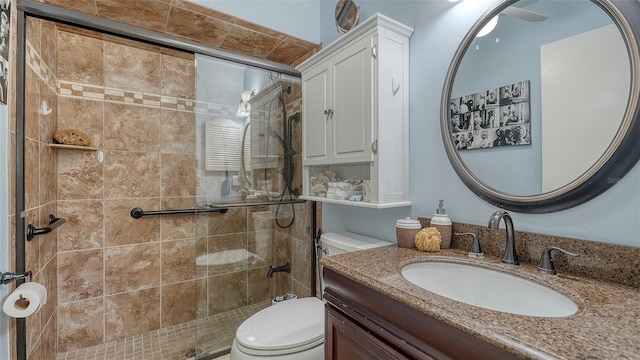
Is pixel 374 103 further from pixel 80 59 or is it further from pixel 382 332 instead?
pixel 80 59

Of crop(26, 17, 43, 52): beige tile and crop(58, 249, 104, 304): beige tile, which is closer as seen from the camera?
crop(26, 17, 43, 52): beige tile

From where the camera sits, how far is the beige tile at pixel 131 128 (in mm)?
2041

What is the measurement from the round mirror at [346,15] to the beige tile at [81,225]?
2078 mm

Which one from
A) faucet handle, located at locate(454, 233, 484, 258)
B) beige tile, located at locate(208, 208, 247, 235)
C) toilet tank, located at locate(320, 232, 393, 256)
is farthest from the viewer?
beige tile, located at locate(208, 208, 247, 235)

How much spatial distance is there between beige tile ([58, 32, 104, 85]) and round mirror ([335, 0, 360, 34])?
1730 millimetres

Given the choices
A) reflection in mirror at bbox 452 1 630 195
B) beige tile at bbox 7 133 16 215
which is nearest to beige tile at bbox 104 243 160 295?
beige tile at bbox 7 133 16 215

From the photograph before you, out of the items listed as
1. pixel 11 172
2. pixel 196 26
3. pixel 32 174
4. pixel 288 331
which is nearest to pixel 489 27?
pixel 288 331

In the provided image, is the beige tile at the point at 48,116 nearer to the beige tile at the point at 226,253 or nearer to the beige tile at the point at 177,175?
the beige tile at the point at 177,175

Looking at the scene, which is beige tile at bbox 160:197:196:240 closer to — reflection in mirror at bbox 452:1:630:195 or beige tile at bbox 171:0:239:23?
beige tile at bbox 171:0:239:23

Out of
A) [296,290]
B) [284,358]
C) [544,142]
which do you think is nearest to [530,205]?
[544,142]

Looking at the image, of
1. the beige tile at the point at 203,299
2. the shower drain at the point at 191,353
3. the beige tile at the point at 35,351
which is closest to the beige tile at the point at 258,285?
the beige tile at the point at 203,299

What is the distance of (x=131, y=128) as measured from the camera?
2111 millimetres

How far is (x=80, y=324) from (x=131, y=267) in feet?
1.51

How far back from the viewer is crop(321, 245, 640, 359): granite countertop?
19.4 inches
